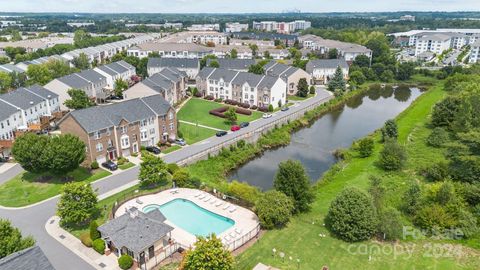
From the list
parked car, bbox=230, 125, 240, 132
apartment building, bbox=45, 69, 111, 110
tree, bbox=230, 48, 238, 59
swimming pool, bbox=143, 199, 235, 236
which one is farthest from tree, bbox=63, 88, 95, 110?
tree, bbox=230, 48, 238, 59

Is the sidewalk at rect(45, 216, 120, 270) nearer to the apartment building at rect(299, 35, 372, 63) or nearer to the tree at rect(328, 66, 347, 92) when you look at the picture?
the tree at rect(328, 66, 347, 92)

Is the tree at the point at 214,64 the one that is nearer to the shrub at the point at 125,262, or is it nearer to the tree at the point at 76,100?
the tree at the point at 76,100

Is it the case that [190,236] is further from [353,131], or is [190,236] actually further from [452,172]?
[353,131]

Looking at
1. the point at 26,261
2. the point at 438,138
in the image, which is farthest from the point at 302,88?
the point at 26,261

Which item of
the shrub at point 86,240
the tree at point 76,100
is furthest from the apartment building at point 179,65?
the shrub at point 86,240

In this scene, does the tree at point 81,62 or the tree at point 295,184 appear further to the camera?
the tree at point 81,62

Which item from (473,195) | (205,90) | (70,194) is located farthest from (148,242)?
(205,90)
